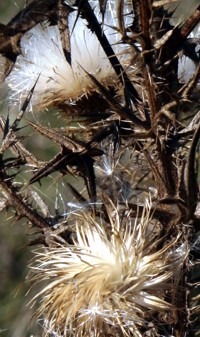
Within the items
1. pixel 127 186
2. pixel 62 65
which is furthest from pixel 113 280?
pixel 62 65

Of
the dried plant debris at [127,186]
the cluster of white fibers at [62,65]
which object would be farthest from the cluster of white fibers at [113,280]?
the cluster of white fibers at [62,65]

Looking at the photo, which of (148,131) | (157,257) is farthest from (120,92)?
(157,257)

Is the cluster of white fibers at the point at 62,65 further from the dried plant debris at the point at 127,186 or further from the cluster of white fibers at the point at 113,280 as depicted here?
the cluster of white fibers at the point at 113,280

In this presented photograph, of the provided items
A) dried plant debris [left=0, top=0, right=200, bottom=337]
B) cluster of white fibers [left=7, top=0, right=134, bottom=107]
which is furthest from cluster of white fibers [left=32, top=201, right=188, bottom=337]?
cluster of white fibers [left=7, top=0, right=134, bottom=107]

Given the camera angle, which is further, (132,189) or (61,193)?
(61,193)

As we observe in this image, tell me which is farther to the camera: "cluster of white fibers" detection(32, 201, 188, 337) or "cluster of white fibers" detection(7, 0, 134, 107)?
"cluster of white fibers" detection(7, 0, 134, 107)

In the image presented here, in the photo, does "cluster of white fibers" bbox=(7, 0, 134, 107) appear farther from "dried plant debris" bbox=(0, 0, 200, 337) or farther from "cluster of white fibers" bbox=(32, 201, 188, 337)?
"cluster of white fibers" bbox=(32, 201, 188, 337)

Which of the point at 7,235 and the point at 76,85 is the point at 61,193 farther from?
the point at 7,235
